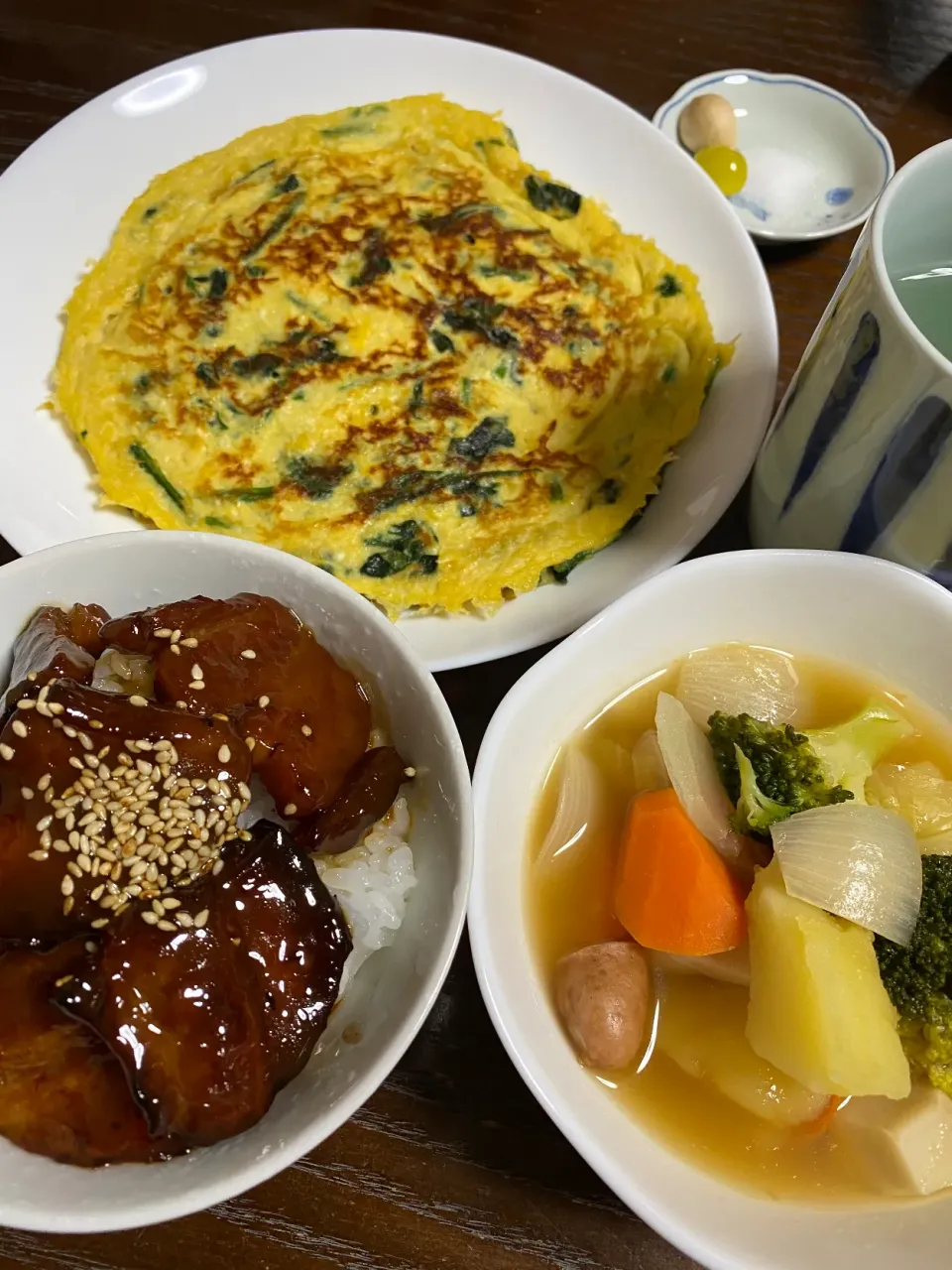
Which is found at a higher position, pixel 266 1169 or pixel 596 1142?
pixel 266 1169

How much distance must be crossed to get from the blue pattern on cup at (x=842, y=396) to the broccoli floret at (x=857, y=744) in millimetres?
423

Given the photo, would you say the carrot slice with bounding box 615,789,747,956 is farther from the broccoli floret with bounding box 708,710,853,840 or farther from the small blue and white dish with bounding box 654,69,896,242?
the small blue and white dish with bounding box 654,69,896,242

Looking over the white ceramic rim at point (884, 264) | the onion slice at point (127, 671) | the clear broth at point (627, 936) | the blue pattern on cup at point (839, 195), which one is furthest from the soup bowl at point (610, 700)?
the blue pattern on cup at point (839, 195)

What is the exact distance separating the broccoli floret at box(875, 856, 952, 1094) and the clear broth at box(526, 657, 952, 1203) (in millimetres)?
194

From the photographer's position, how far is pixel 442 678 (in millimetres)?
1832

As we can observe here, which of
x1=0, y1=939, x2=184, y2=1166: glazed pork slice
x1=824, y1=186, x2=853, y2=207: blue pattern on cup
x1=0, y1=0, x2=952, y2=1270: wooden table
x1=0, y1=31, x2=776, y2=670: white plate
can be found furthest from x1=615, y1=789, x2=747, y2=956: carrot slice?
x1=824, y1=186, x2=853, y2=207: blue pattern on cup

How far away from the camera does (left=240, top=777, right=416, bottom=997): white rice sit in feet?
3.96

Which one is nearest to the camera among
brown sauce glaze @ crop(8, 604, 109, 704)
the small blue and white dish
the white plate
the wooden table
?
brown sauce glaze @ crop(8, 604, 109, 704)

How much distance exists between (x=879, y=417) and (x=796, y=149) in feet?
5.00

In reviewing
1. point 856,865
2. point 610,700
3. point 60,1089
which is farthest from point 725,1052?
point 60,1089

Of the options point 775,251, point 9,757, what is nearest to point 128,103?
point 775,251

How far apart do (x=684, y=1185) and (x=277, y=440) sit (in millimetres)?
1527

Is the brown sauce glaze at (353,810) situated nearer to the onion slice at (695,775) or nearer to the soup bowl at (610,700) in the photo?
the soup bowl at (610,700)

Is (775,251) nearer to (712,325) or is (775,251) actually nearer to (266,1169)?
(712,325)
